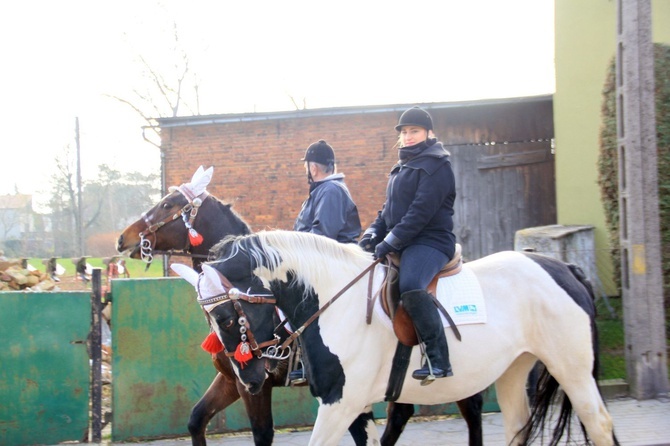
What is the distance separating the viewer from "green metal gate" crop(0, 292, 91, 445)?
22.7 feet

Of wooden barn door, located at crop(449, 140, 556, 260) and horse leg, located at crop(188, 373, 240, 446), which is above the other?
wooden barn door, located at crop(449, 140, 556, 260)

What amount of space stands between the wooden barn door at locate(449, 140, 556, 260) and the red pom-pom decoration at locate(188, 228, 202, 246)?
407 inches

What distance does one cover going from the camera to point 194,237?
18.8 ft

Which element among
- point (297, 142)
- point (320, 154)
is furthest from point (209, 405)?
point (297, 142)

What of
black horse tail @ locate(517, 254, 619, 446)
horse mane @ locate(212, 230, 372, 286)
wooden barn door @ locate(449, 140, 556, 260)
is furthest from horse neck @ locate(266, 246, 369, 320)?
wooden barn door @ locate(449, 140, 556, 260)

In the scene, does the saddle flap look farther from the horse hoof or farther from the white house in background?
the white house in background

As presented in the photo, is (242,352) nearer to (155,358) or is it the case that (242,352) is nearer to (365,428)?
(365,428)

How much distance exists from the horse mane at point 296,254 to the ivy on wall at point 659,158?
5.95 m

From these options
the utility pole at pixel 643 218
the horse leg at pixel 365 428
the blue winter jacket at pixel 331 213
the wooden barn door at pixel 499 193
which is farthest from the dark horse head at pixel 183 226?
the wooden barn door at pixel 499 193

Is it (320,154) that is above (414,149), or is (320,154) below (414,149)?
above

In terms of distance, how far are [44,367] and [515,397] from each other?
4.67m

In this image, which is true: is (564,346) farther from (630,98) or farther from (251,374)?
(630,98)

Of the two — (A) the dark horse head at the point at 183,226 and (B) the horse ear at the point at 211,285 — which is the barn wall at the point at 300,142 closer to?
(A) the dark horse head at the point at 183,226

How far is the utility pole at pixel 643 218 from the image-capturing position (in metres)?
8.08
